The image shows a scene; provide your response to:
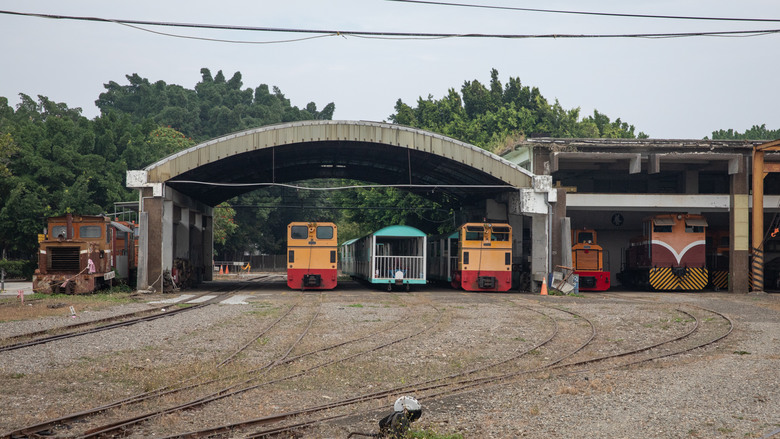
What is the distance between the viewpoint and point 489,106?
76.9 metres

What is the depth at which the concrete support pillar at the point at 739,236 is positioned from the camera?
30.5m

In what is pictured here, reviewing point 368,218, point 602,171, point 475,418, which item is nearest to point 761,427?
point 475,418

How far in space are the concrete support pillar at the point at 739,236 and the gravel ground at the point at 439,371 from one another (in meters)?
13.4

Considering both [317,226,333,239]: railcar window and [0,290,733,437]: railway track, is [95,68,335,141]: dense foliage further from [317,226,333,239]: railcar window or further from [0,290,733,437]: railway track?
[0,290,733,437]: railway track

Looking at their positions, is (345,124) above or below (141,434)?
above

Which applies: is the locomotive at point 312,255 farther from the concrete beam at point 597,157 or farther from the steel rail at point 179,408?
the steel rail at point 179,408

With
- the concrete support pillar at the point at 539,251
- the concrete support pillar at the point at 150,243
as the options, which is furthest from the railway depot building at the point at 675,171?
the concrete support pillar at the point at 150,243

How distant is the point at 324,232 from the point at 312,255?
3.62 feet

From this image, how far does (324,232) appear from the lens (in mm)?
28328

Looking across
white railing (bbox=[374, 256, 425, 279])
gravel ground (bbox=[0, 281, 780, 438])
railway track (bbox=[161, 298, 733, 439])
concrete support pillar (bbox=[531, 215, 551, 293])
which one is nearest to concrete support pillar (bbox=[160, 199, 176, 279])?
white railing (bbox=[374, 256, 425, 279])

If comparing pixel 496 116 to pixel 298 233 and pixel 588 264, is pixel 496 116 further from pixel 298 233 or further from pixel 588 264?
pixel 298 233

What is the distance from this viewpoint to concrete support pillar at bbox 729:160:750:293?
30.5m

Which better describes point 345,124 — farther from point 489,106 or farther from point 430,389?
point 489,106

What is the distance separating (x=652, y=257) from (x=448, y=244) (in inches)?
370
